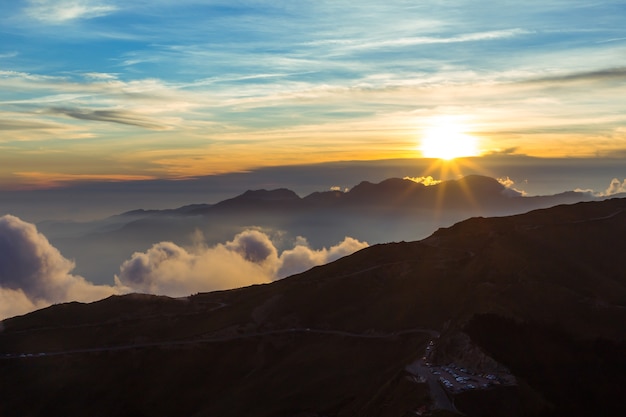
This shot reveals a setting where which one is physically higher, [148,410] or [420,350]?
[420,350]

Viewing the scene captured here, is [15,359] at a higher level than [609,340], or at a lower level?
lower

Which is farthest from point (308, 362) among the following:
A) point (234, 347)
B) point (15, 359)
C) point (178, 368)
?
point (15, 359)

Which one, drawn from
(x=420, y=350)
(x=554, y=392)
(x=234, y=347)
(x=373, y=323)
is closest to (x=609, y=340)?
(x=554, y=392)

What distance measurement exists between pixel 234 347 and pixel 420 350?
218ft

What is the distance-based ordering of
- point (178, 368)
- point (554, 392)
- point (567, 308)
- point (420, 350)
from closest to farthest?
point (554, 392), point (420, 350), point (567, 308), point (178, 368)

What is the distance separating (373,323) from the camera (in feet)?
644

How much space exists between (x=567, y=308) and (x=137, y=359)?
13646 cm

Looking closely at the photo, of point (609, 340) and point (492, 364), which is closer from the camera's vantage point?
point (492, 364)

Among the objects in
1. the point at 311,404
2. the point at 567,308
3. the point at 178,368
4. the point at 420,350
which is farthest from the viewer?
the point at 178,368

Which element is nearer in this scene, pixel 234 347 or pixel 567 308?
pixel 567 308

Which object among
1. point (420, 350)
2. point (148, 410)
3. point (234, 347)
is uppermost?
point (420, 350)

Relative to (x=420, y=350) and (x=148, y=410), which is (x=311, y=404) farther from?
(x=148, y=410)

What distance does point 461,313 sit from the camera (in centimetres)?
17775

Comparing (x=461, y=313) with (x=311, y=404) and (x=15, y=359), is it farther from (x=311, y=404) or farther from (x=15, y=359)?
(x=15, y=359)
